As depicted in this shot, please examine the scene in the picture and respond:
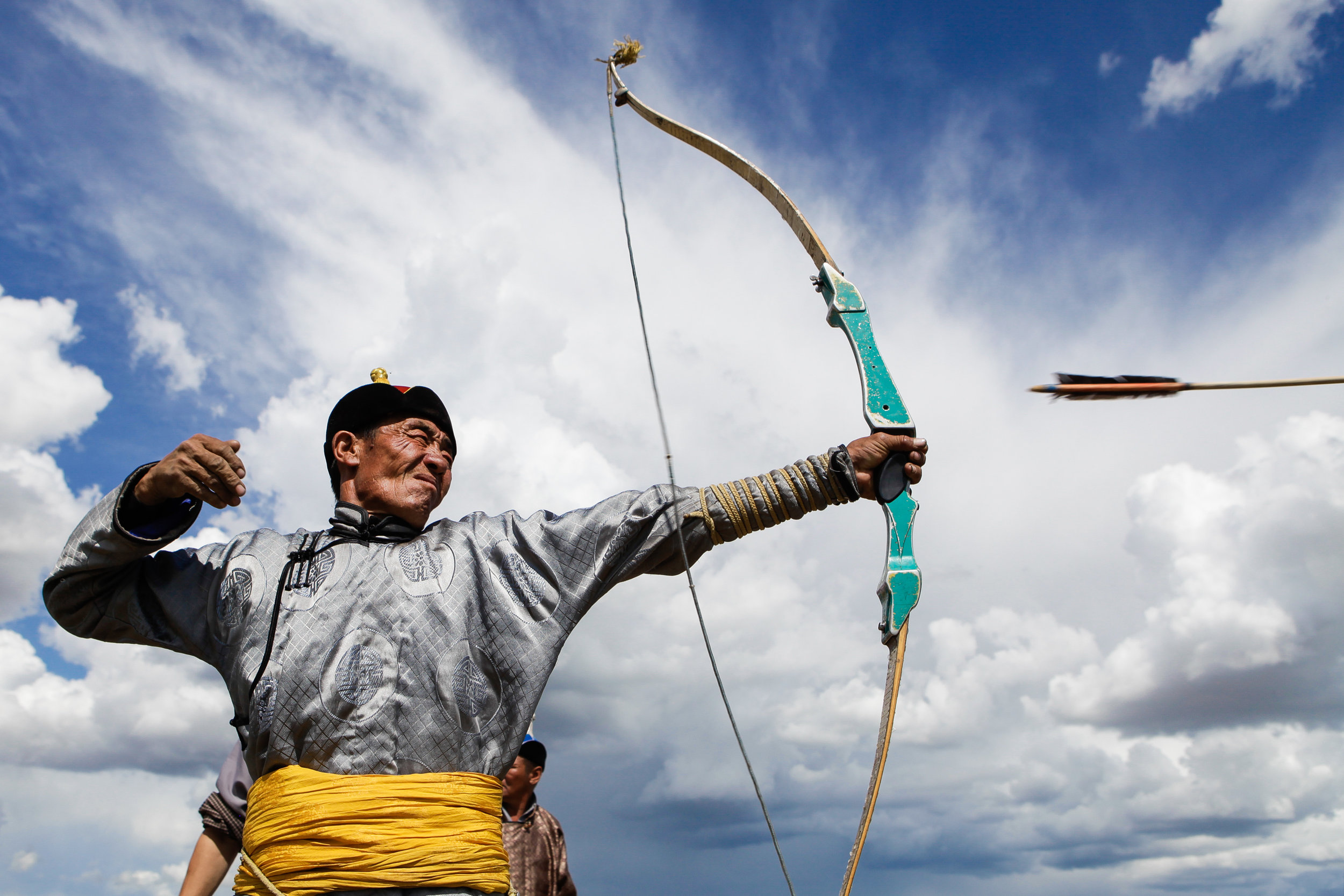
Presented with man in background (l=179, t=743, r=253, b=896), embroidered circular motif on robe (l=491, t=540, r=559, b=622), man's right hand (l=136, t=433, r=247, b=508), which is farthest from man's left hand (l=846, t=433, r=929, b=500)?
man in background (l=179, t=743, r=253, b=896)

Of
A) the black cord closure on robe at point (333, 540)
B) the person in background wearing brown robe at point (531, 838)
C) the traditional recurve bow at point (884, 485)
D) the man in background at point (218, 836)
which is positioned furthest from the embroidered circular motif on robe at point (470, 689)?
the person in background wearing brown robe at point (531, 838)

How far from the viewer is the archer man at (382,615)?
2.43 m

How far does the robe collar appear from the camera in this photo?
289cm

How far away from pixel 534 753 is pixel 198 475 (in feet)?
Result: 15.2

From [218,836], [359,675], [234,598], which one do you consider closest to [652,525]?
[359,675]

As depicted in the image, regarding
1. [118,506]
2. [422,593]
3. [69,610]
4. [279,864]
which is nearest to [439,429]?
[422,593]

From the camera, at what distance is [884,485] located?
2.94 meters

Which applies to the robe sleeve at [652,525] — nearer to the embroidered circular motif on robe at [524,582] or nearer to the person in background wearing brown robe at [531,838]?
the embroidered circular motif on robe at [524,582]

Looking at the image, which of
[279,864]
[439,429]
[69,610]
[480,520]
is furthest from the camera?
[439,429]

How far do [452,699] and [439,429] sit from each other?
1.02m

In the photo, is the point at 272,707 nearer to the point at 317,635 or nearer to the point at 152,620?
the point at 317,635

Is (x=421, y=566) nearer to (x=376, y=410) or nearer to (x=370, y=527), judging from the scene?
(x=370, y=527)

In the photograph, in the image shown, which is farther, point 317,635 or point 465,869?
point 317,635

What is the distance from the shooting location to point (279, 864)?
242cm
